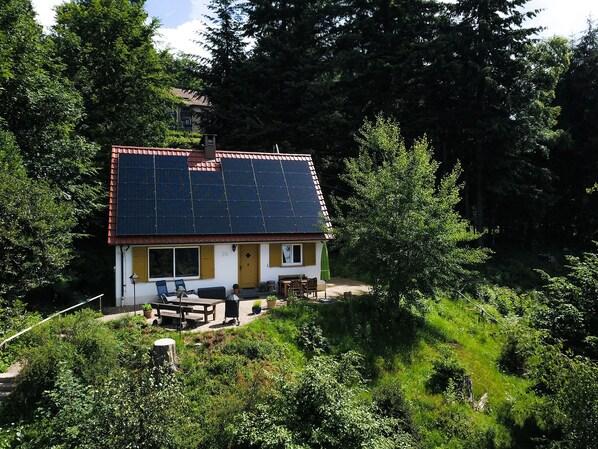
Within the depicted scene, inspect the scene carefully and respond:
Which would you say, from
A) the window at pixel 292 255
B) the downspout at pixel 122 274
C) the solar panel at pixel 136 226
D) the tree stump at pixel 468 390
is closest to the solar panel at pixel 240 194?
the window at pixel 292 255

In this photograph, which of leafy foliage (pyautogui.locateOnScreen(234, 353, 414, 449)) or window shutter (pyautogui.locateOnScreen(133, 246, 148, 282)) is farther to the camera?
window shutter (pyautogui.locateOnScreen(133, 246, 148, 282))

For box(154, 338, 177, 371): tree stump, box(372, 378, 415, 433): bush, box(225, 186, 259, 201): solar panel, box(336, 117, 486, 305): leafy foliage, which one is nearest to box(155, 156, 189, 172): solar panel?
box(225, 186, 259, 201): solar panel

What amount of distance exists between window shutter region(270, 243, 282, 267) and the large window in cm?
322

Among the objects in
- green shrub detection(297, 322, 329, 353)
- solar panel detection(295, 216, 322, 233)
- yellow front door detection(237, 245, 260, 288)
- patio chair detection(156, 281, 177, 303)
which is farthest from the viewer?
solar panel detection(295, 216, 322, 233)

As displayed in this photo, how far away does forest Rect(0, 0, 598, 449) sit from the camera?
907cm

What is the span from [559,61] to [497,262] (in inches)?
559

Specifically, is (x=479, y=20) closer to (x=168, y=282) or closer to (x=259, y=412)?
(x=168, y=282)

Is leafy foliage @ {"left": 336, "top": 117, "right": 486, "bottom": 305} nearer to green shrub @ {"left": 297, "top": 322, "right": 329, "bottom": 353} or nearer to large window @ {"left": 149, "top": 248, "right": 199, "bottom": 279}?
green shrub @ {"left": 297, "top": 322, "right": 329, "bottom": 353}

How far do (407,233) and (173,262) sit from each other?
9205 millimetres

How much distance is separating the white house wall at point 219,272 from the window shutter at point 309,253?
0.19 meters

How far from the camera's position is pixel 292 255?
18281mm

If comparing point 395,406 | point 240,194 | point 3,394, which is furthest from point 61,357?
point 240,194

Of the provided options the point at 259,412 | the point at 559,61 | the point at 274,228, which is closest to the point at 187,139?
the point at 274,228

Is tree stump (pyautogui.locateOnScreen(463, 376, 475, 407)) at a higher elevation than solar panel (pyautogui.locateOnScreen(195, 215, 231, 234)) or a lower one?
lower
